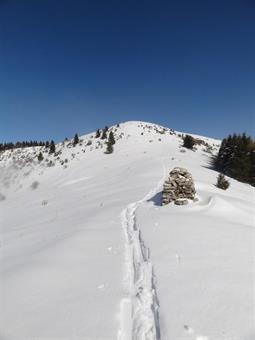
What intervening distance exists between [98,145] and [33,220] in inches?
1651

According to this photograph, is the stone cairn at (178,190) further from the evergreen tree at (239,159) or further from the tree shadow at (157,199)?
the evergreen tree at (239,159)

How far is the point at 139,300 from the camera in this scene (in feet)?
18.7

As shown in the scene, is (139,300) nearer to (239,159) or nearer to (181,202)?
(181,202)

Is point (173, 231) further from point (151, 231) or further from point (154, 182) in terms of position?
point (154, 182)

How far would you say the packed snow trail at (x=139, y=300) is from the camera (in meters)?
4.81

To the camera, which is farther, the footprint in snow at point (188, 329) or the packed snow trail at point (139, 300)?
Result: the packed snow trail at point (139, 300)

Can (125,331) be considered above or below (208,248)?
below

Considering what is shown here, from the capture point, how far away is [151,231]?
10.2m

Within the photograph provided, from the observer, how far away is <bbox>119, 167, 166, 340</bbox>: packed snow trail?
4.81m

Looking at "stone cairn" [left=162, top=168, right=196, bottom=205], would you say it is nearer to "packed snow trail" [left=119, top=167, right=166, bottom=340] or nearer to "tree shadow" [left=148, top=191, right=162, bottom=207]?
"tree shadow" [left=148, top=191, right=162, bottom=207]

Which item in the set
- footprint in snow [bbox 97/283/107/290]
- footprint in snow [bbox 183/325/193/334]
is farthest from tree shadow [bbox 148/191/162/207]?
footprint in snow [bbox 183/325/193/334]

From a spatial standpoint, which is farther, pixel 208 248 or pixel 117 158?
pixel 117 158

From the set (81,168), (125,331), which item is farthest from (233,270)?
(81,168)

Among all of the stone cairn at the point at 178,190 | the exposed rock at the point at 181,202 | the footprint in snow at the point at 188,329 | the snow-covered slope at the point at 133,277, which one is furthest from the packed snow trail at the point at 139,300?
the stone cairn at the point at 178,190
